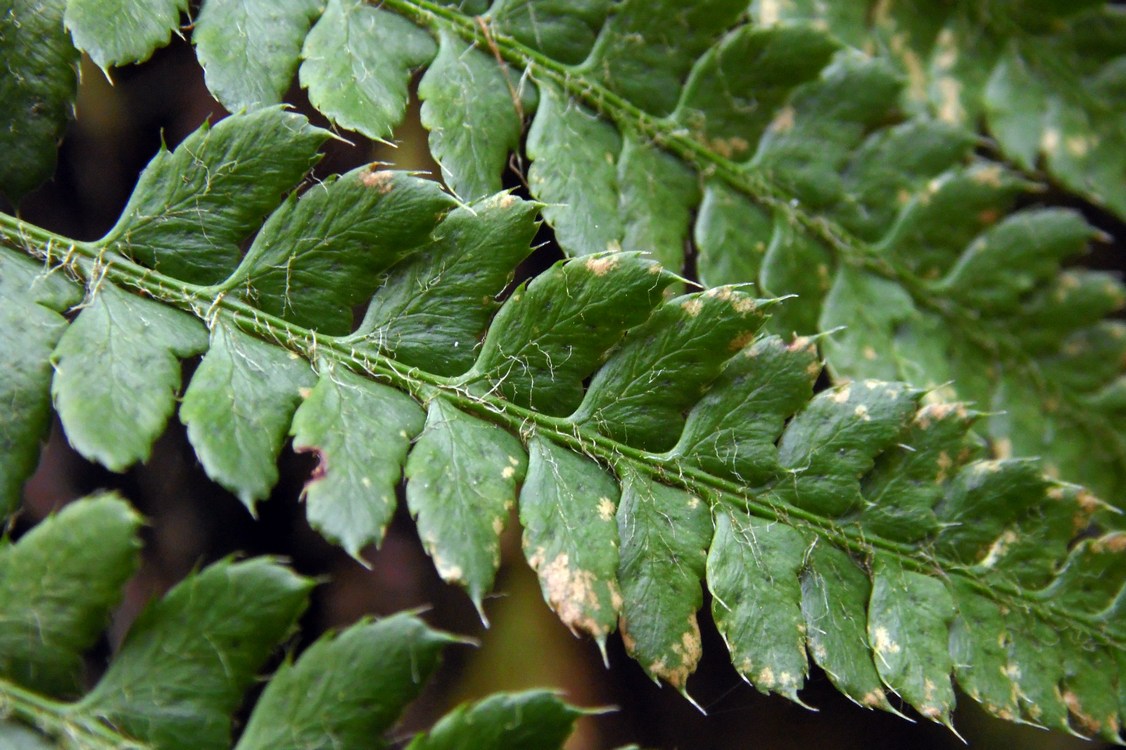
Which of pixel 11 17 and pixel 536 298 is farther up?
pixel 11 17

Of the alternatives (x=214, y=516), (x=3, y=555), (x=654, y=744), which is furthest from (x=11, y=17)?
(x=654, y=744)

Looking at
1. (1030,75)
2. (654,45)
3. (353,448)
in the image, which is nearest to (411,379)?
(353,448)

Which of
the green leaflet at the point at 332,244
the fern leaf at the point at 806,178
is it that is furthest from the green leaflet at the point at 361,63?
the green leaflet at the point at 332,244

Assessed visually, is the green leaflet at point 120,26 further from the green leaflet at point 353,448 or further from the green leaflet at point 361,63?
the green leaflet at point 353,448

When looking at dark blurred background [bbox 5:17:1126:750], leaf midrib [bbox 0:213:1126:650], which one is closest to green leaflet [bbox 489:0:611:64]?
dark blurred background [bbox 5:17:1126:750]

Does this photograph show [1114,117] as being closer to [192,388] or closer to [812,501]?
[812,501]

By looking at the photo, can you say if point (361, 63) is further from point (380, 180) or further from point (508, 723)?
point (508, 723)
